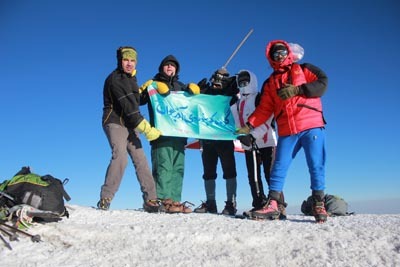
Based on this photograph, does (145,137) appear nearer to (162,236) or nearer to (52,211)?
(52,211)

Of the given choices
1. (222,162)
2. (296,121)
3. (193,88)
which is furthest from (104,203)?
(296,121)

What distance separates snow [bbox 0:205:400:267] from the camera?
10.0 ft

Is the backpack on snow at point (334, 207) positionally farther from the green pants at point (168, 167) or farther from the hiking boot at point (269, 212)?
the green pants at point (168, 167)

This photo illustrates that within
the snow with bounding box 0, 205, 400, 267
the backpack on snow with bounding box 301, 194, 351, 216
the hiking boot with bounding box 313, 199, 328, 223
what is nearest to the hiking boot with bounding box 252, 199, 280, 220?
the hiking boot with bounding box 313, 199, 328, 223

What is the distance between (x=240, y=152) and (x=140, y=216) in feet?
14.1

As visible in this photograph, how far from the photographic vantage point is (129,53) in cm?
601

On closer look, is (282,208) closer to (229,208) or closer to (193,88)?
(229,208)

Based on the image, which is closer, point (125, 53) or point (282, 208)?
point (282, 208)

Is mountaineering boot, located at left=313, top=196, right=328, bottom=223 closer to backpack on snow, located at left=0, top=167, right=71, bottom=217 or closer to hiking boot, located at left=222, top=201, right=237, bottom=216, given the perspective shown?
hiking boot, located at left=222, top=201, right=237, bottom=216

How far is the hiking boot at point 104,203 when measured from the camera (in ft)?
17.8

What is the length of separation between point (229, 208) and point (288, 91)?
2.31 meters

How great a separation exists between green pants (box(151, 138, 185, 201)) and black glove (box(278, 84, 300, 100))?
105 inches

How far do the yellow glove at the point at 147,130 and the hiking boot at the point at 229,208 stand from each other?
1.73m

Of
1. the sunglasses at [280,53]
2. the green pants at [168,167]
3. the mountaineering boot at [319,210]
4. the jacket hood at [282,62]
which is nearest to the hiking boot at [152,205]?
the green pants at [168,167]
